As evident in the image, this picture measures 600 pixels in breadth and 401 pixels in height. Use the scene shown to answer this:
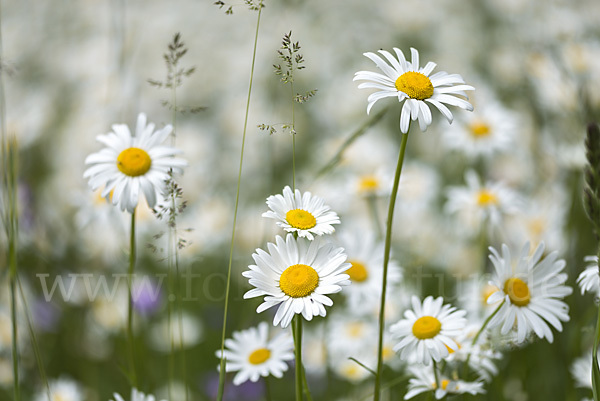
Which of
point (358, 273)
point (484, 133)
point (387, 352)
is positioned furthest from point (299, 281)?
point (484, 133)

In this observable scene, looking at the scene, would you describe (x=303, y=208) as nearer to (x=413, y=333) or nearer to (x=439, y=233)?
(x=413, y=333)

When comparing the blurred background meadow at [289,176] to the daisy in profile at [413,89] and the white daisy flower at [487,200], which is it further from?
the daisy in profile at [413,89]

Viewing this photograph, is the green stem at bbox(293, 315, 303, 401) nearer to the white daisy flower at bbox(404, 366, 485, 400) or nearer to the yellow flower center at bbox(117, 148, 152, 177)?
the white daisy flower at bbox(404, 366, 485, 400)

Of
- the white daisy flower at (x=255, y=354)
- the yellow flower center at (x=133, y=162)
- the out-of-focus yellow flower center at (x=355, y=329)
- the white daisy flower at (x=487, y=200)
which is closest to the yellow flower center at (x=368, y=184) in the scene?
the white daisy flower at (x=487, y=200)

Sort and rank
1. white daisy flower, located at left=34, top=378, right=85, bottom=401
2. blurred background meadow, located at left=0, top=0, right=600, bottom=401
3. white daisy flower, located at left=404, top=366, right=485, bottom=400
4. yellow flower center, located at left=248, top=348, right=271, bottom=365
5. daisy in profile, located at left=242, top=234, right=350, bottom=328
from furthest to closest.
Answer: blurred background meadow, located at left=0, top=0, right=600, bottom=401 < white daisy flower, located at left=34, top=378, right=85, bottom=401 < yellow flower center, located at left=248, top=348, right=271, bottom=365 < white daisy flower, located at left=404, top=366, right=485, bottom=400 < daisy in profile, located at left=242, top=234, right=350, bottom=328

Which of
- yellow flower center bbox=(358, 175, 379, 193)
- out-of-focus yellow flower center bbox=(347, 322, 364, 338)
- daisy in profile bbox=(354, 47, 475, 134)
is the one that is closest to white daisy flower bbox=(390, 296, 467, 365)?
daisy in profile bbox=(354, 47, 475, 134)

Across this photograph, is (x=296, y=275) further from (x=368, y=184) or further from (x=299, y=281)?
(x=368, y=184)
